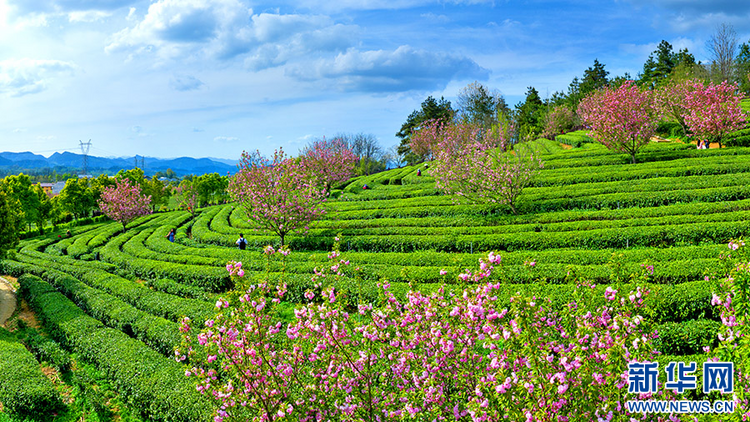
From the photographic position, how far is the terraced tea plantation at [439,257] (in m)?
11.2

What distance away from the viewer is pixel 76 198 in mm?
56156

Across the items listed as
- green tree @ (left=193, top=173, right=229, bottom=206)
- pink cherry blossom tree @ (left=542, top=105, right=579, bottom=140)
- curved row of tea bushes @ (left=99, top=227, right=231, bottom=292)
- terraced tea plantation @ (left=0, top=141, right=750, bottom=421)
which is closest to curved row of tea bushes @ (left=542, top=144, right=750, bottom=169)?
terraced tea plantation @ (left=0, top=141, right=750, bottom=421)

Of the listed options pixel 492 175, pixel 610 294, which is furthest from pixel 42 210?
pixel 610 294

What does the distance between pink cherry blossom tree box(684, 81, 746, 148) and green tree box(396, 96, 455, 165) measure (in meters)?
42.8

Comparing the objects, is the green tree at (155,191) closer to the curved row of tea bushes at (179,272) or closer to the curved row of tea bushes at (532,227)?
the curved row of tea bushes at (179,272)

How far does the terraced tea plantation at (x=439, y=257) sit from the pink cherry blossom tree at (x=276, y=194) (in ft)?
6.28

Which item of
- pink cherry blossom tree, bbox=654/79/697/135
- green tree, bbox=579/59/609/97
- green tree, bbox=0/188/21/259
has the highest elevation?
green tree, bbox=579/59/609/97

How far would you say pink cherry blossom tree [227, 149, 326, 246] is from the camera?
24156 mm

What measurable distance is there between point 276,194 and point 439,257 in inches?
427

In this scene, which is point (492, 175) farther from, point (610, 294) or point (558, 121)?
→ point (558, 121)

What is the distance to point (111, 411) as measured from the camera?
10.9m

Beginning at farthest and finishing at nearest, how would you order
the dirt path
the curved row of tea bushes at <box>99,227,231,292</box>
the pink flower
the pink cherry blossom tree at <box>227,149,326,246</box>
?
the pink cherry blossom tree at <box>227,149,326,246</box> → the curved row of tea bushes at <box>99,227,231,292</box> → the dirt path → the pink flower

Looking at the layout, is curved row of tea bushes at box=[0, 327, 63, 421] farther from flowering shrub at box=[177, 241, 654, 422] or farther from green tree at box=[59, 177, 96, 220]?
green tree at box=[59, 177, 96, 220]

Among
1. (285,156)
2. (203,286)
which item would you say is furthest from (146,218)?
(203,286)
